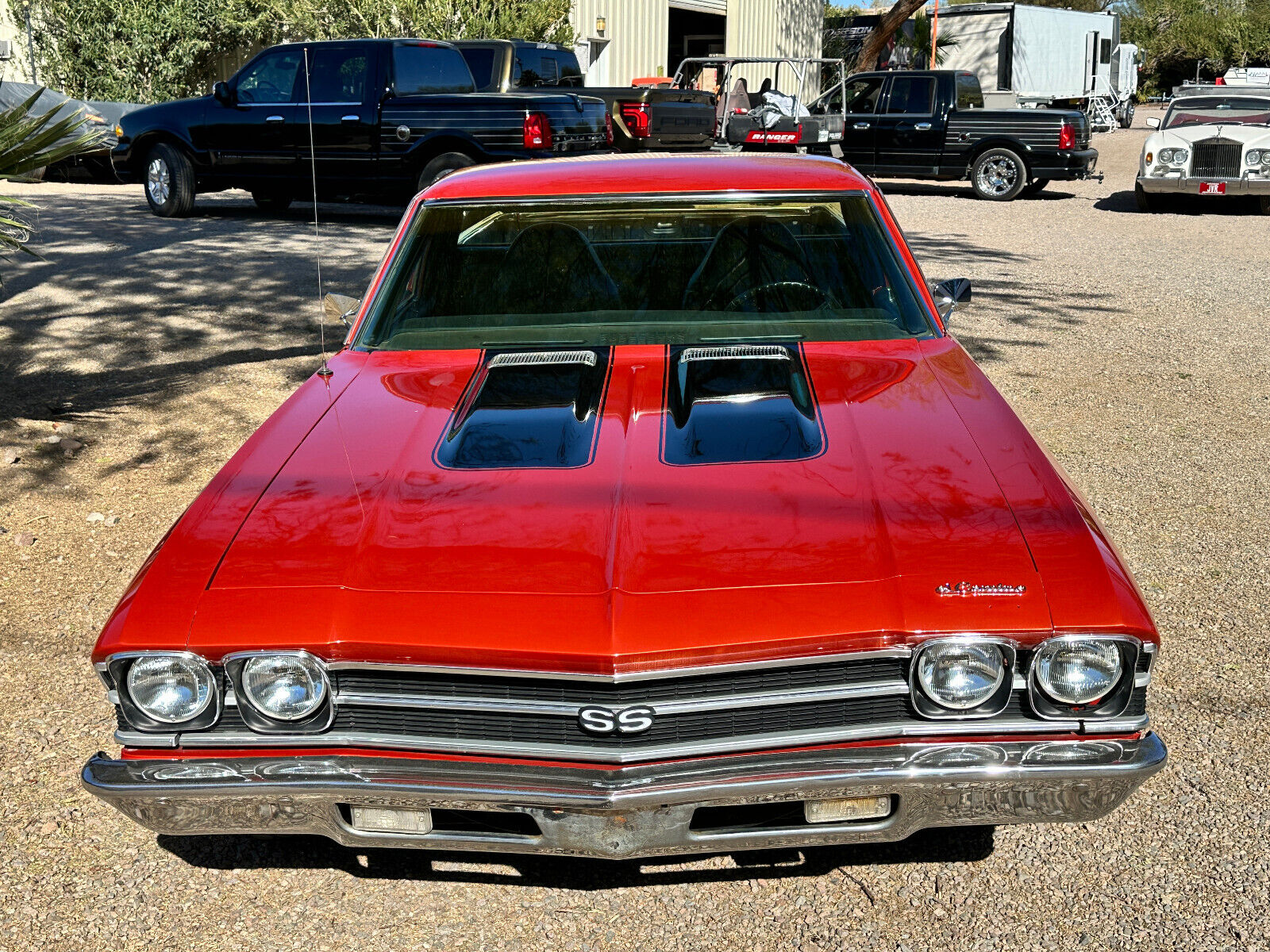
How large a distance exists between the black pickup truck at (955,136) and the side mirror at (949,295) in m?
14.5

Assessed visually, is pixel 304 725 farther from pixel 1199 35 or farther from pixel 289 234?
pixel 1199 35

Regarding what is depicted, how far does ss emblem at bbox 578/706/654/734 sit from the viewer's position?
2.38 m

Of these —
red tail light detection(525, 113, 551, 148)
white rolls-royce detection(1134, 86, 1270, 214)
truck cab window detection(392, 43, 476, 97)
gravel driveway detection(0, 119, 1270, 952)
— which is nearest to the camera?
gravel driveway detection(0, 119, 1270, 952)

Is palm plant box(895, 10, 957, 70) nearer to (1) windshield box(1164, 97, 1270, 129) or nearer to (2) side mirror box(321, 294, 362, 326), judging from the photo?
(1) windshield box(1164, 97, 1270, 129)

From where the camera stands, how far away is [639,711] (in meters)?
2.39

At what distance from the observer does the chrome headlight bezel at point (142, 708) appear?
2480 millimetres

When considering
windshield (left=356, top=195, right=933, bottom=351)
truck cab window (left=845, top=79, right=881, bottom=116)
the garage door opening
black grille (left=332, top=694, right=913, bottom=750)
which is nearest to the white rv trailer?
the garage door opening

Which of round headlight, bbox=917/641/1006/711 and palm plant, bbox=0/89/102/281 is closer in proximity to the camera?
round headlight, bbox=917/641/1006/711

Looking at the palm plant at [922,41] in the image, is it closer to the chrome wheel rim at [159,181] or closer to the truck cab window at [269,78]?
the truck cab window at [269,78]

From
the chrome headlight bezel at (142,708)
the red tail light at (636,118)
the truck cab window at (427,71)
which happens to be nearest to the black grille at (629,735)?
the chrome headlight bezel at (142,708)

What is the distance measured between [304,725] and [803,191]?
7.79ft

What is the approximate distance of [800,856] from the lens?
292 cm

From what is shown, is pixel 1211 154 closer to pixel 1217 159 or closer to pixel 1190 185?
pixel 1217 159

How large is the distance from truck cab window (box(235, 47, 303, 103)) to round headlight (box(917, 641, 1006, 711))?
12334mm
